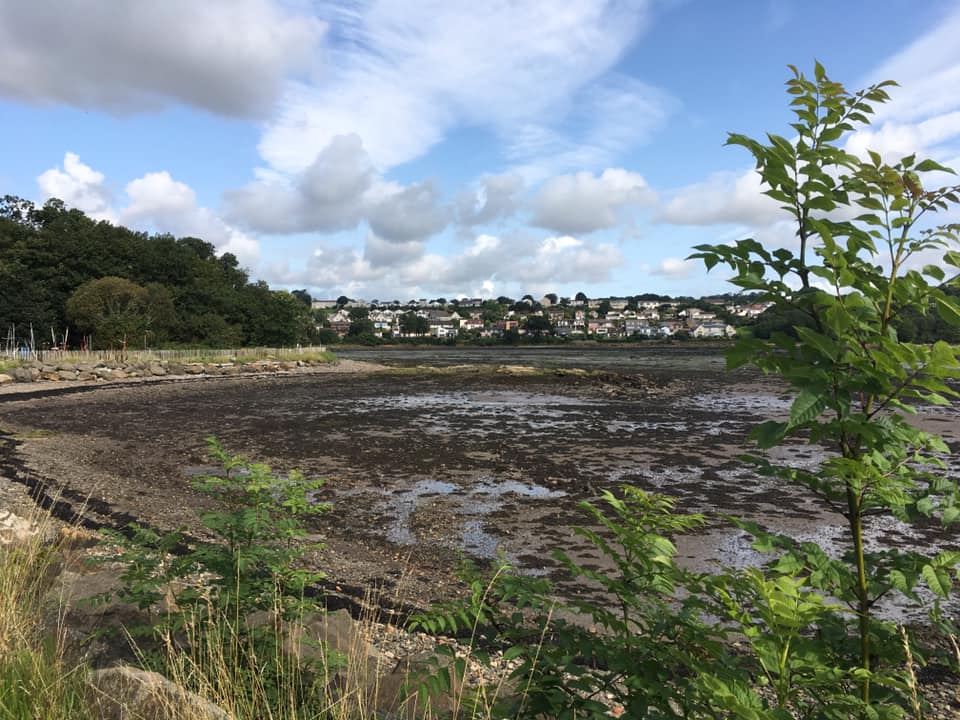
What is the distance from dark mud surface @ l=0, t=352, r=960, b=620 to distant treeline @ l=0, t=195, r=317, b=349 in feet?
75.1

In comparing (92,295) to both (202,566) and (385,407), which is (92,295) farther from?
(202,566)

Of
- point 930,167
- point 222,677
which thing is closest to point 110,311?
point 222,677

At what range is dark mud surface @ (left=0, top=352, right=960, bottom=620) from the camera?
10391mm

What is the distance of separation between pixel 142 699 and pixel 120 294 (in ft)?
202

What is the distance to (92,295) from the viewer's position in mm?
54250

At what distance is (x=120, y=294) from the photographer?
5497 centimetres

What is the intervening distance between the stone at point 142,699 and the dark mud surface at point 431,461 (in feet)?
7.93

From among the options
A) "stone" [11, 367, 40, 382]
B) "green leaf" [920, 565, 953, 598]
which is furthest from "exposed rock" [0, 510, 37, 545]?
"stone" [11, 367, 40, 382]

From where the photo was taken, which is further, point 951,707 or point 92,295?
point 92,295

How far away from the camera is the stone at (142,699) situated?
2699 millimetres

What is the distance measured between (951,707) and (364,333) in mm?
145052

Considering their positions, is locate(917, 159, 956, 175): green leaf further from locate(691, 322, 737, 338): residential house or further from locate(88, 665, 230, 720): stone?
locate(691, 322, 737, 338): residential house

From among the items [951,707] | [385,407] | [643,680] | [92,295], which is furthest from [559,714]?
[92,295]

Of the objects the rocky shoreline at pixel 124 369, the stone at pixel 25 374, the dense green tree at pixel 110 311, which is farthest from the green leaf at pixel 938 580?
the dense green tree at pixel 110 311
